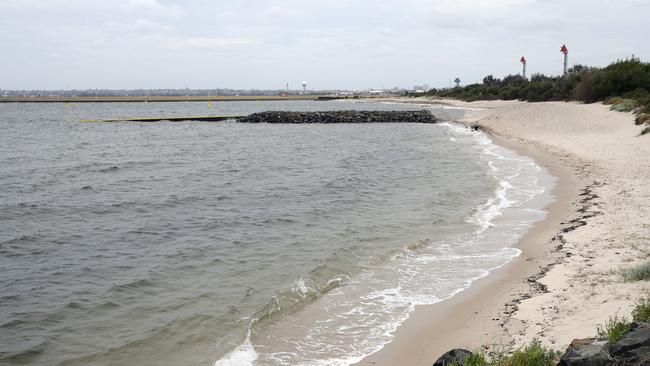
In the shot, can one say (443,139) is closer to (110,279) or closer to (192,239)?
(192,239)

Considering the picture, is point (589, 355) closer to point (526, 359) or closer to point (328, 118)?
point (526, 359)

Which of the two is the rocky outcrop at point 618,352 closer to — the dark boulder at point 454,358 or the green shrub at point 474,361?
the green shrub at point 474,361

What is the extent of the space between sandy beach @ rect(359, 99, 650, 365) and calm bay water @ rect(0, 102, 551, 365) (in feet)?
1.60

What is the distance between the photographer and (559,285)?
905cm

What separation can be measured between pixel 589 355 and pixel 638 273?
430 cm

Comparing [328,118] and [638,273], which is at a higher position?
[328,118]

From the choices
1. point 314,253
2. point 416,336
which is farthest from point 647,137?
point 416,336

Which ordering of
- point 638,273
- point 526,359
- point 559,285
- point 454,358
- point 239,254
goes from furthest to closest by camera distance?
1. point 239,254
2. point 559,285
3. point 638,273
4. point 454,358
5. point 526,359

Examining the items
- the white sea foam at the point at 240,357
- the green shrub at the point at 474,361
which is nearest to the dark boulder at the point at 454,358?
the green shrub at the point at 474,361

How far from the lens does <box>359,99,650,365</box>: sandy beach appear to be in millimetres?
7273

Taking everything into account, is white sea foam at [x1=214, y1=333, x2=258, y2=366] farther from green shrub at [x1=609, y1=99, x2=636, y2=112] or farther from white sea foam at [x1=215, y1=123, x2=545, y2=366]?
green shrub at [x1=609, y1=99, x2=636, y2=112]

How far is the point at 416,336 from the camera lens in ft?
26.0

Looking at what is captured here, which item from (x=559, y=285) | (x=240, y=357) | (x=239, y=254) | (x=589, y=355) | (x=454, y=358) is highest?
(x=589, y=355)

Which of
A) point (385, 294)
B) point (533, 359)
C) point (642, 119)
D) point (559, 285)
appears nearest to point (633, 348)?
point (533, 359)
